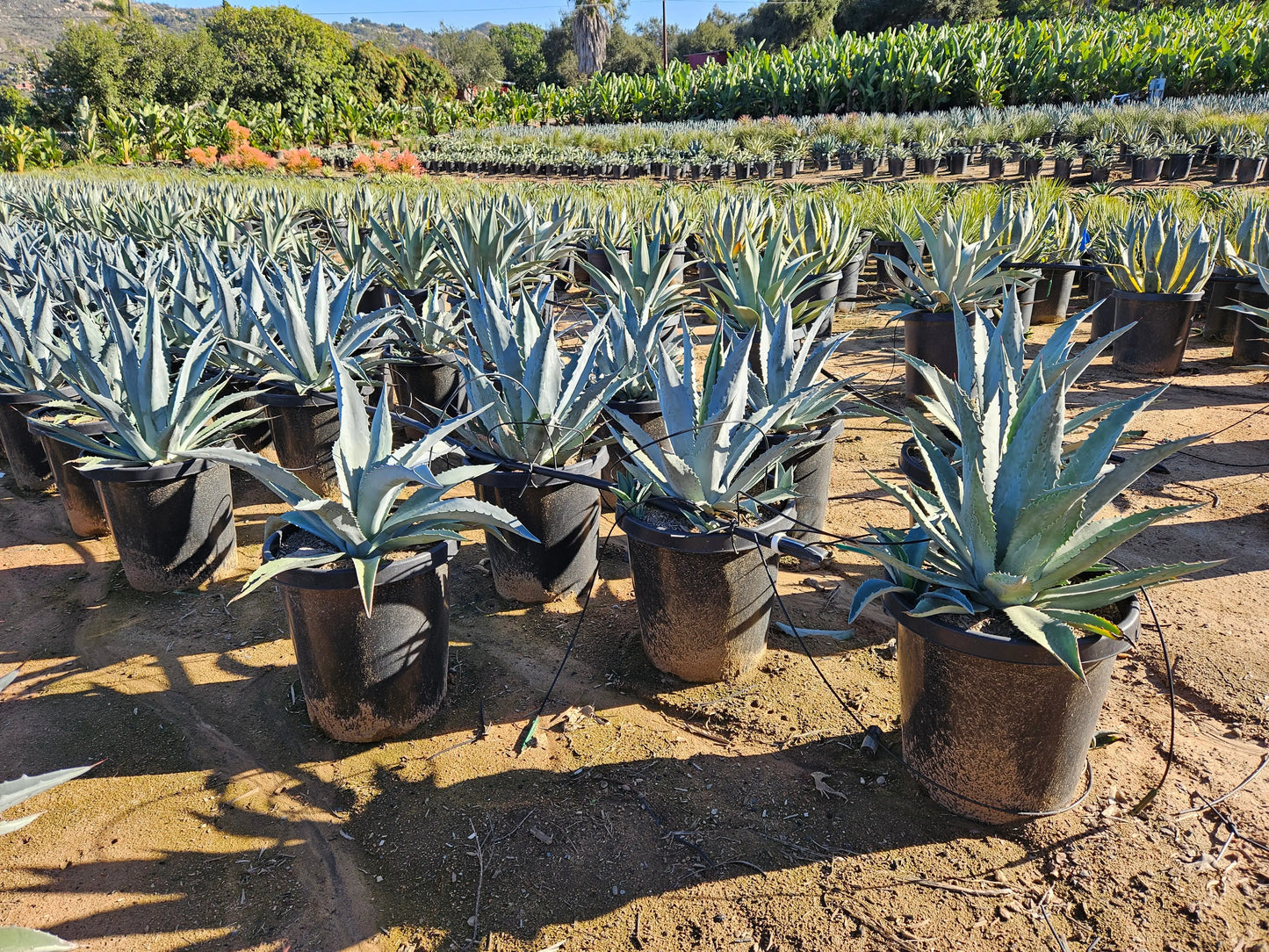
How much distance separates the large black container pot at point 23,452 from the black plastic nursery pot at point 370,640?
249 centimetres

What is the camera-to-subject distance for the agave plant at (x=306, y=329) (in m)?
3.17

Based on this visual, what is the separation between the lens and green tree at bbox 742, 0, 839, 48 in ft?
133

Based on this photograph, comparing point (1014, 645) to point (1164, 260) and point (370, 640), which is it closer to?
point (370, 640)

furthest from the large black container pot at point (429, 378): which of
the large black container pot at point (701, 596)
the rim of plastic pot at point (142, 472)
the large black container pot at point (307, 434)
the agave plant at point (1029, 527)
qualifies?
the agave plant at point (1029, 527)

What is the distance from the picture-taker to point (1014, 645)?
1.56 m

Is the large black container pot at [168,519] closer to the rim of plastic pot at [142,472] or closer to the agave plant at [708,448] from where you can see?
the rim of plastic pot at [142,472]

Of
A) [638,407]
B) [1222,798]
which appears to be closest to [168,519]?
[638,407]

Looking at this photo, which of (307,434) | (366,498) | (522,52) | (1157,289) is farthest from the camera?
(522,52)

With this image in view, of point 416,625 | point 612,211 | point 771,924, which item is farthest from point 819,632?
point 612,211

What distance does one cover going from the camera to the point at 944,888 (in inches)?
64.4

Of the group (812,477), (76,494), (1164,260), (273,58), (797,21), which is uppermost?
(797,21)

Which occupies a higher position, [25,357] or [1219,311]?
[25,357]

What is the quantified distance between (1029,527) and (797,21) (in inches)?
1830

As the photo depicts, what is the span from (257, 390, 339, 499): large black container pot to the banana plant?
0.45 meters
